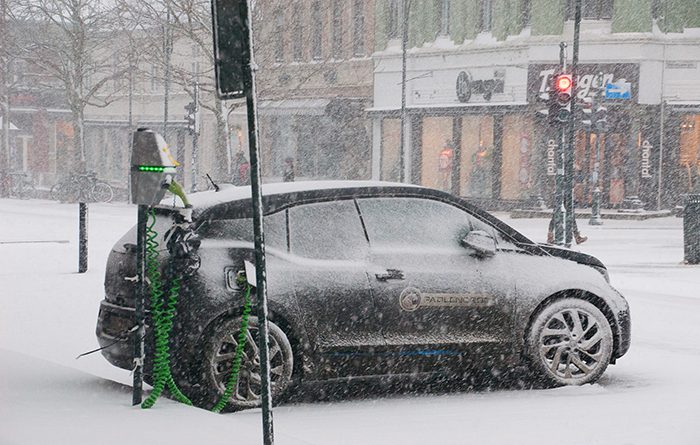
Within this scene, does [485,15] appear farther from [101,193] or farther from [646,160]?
[101,193]

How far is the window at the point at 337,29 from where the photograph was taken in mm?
44875

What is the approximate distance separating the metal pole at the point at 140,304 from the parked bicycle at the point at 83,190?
106ft

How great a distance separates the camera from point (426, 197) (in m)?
7.32

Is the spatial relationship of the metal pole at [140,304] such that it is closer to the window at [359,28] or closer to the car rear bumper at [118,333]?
the car rear bumper at [118,333]

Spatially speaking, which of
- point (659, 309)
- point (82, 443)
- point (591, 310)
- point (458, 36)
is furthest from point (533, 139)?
point (82, 443)

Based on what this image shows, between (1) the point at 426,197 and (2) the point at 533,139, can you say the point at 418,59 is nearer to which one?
(2) the point at 533,139

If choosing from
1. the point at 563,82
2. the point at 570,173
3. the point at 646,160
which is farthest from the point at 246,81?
the point at 646,160

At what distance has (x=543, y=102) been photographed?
30.4m

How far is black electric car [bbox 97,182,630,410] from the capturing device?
6629 mm

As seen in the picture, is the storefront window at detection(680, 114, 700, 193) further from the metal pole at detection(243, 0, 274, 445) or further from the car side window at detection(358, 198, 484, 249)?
the metal pole at detection(243, 0, 274, 445)

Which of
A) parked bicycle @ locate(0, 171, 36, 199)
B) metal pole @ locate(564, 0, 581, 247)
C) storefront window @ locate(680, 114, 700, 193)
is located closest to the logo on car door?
metal pole @ locate(564, 0, 581, 247)

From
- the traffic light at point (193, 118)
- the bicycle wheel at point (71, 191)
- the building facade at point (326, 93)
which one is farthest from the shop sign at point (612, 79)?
the bicycle wheel at point (71, 191)

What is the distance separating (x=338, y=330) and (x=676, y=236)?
19783 millimetres

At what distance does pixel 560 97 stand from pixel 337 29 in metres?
26.7
